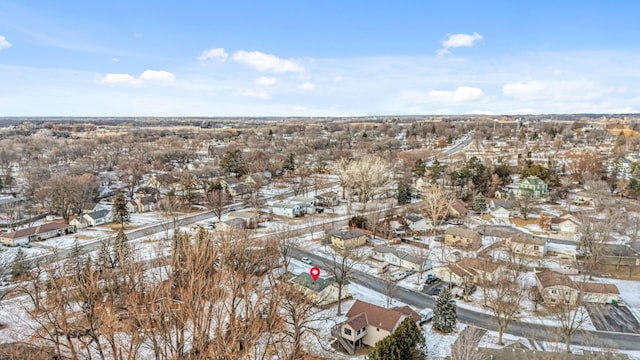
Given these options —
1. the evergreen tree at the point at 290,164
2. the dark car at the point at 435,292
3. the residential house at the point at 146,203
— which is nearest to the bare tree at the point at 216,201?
the residential house at the point at 146,203

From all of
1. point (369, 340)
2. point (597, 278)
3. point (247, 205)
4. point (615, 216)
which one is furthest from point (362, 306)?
point (247, 205)

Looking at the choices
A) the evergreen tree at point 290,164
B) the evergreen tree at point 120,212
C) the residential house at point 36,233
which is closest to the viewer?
the residential house at point 36,233

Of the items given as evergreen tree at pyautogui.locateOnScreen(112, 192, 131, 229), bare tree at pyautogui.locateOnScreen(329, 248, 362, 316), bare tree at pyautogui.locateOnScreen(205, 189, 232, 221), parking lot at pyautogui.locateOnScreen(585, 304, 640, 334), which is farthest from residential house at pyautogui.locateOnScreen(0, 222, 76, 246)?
parking lot at pyautogui.locateOnScreen(585, 304, 640, 334)

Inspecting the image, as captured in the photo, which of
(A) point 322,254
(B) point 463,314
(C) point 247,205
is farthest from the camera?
(C) point 247,205

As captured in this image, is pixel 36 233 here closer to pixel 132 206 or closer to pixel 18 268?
pixel 132 206

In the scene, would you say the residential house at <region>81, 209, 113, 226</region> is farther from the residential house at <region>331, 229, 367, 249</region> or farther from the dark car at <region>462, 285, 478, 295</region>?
the dark car at <region>462, 285, 478, 295</region>

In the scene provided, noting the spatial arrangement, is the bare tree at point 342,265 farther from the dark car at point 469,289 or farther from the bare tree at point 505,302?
the bare tree at point 505,302

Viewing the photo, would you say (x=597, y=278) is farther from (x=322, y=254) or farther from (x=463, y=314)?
(x=322, y=254)
